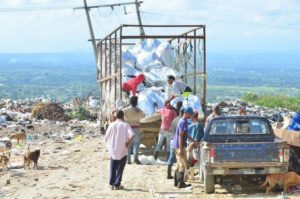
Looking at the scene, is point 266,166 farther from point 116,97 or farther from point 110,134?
point 116,97

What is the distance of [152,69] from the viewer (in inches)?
801

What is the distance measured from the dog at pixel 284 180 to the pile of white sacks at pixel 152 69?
18.5ft

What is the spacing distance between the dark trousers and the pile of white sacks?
194 inches

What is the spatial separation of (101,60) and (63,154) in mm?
3772

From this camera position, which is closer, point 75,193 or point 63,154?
point 75,193

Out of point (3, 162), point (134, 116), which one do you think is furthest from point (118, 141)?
point (3, 162)

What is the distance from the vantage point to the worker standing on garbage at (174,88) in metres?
18.5

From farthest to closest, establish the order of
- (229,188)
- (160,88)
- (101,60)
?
(101,60) → (160,88) → (229,188)

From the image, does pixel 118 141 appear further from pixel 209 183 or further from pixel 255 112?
pixel 255 112

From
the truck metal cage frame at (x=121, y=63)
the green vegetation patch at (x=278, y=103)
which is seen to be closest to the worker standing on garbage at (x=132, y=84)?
the truck metal cage frame at (x=121, y=63)

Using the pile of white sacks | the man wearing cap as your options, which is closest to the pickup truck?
the man wearing cap

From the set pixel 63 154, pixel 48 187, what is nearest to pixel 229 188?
pixel 48 187

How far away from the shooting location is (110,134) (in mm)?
13180

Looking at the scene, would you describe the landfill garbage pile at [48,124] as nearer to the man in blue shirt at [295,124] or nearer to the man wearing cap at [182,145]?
the man in blue shirt at [295,124]
